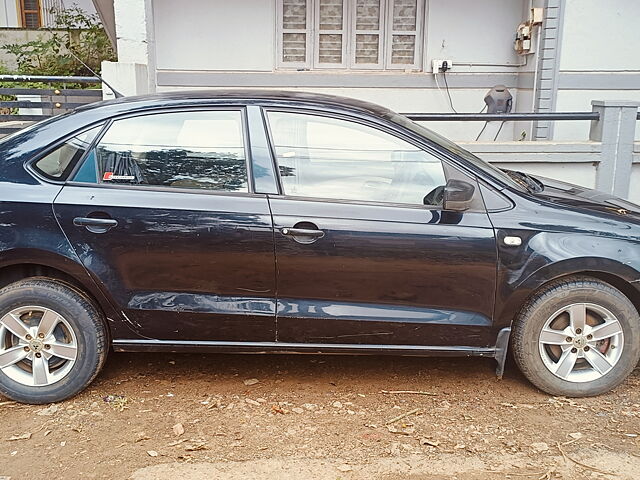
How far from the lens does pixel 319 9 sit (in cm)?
960

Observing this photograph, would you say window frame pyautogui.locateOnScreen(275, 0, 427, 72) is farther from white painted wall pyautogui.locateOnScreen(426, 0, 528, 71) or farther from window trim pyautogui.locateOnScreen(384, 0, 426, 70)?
white painted wall pyautogui.locateOnScreen(426, 0, 528, 71)

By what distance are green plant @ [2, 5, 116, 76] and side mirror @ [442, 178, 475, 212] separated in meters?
9.77

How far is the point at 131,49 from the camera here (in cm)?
773

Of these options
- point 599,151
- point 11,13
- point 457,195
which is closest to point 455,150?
point 457,195

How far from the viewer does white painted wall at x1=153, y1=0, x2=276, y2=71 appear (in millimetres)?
9359

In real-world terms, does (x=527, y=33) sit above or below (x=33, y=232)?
above

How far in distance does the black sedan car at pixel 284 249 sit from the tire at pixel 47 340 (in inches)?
0.4

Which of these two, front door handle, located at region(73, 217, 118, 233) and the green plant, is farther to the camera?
the green plant

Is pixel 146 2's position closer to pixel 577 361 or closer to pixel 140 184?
pixel 140 184

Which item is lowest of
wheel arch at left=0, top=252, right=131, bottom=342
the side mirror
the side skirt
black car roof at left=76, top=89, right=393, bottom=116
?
the side skirt

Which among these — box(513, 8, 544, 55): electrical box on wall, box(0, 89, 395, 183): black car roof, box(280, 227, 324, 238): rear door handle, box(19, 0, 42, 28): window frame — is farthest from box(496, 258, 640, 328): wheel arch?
box(19, 0, 42, 28): window frame

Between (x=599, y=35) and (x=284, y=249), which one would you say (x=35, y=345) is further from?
(x=599, y=35)

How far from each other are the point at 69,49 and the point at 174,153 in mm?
10155

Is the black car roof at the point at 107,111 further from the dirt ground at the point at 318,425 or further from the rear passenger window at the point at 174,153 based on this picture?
the dirt ground at the point at 318,425
